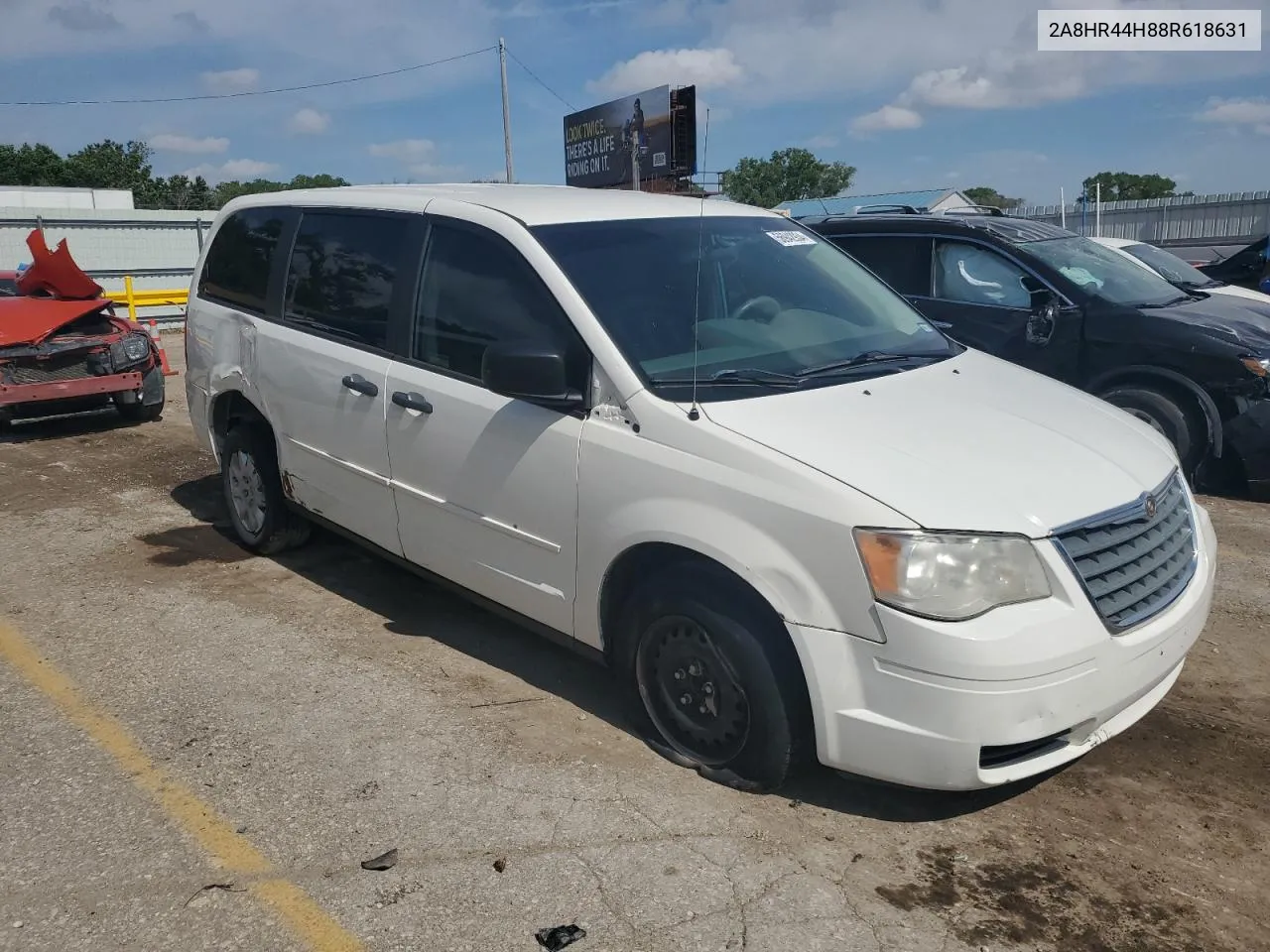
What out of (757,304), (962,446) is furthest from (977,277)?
(962,446)

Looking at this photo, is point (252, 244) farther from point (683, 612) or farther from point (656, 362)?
point (683, 612)

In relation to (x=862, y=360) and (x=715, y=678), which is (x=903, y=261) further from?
(x=715, y=678)

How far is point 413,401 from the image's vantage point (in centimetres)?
437

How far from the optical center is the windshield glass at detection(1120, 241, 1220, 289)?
8.53 metres

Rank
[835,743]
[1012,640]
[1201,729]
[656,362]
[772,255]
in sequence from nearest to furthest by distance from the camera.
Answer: [1012,640]
[835,743]
[656,362]
[1201,729]
[772,255]

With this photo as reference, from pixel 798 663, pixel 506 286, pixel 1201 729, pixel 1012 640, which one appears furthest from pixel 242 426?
pixel 1201 729

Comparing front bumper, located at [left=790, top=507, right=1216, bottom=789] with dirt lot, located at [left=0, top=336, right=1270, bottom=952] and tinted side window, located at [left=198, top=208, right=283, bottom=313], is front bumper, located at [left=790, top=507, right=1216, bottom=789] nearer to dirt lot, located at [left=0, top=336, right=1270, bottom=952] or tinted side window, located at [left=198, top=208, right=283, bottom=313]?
dirt lot, located at [left=0, top=336, right=1270, bottom=952]

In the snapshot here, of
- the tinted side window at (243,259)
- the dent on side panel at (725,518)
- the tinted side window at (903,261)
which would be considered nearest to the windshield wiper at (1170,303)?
the tinted side window at (903,261)

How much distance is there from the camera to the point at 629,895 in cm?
300

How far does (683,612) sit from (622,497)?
0.43 metres

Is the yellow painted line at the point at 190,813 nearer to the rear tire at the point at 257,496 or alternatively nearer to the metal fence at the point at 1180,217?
the rear tire at the point at 257,496

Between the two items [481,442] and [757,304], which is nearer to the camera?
[481,442]

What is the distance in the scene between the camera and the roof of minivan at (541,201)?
431 cm

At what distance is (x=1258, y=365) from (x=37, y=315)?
9.75m
